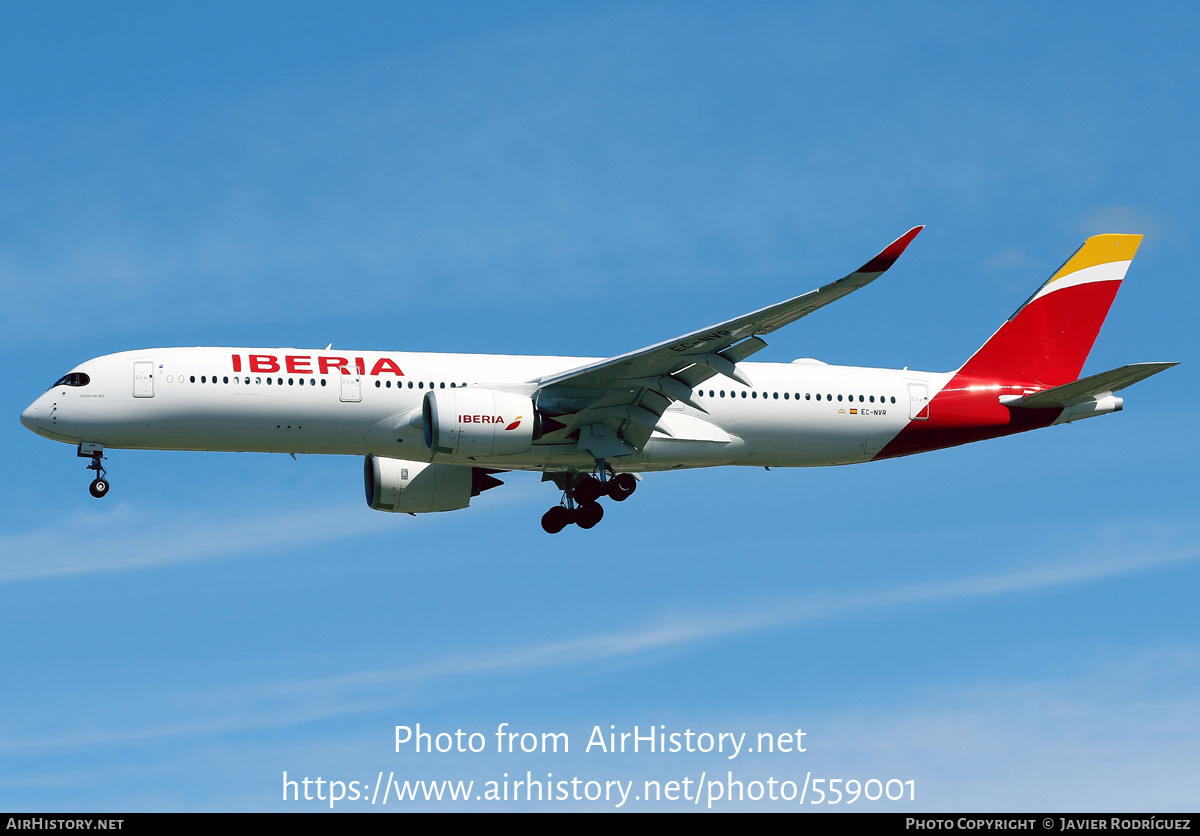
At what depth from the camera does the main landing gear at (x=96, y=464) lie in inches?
1230

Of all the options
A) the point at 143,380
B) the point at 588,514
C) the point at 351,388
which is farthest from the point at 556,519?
the point at 143,380

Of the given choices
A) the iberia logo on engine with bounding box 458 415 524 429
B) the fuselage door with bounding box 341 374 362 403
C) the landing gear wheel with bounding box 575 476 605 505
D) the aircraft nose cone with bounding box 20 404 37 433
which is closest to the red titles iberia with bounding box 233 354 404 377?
the fuselage door with bounding box 341 374 362 403

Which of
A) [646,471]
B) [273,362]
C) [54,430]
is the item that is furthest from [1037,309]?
[54,430]

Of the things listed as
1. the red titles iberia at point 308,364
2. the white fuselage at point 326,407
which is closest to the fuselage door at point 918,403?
the white fuselage at point 326,407

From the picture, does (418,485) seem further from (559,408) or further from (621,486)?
(559,408)

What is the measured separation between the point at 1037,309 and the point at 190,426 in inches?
808

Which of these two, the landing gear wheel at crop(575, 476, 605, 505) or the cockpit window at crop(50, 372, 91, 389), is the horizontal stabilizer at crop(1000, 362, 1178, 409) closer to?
the landing gear wheel at crop(575, 476, 605, 505)

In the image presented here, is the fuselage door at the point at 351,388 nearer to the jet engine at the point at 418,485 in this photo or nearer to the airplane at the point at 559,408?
the airplane at the point at 559,408

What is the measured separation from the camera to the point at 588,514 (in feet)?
113

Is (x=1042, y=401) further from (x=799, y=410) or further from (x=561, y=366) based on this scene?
(x=561, y=366)

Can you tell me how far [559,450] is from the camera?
1266 inches

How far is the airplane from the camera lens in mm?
30672

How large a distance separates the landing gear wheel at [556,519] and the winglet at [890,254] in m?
11.5

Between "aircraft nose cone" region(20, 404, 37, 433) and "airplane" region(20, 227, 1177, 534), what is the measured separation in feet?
0.09
